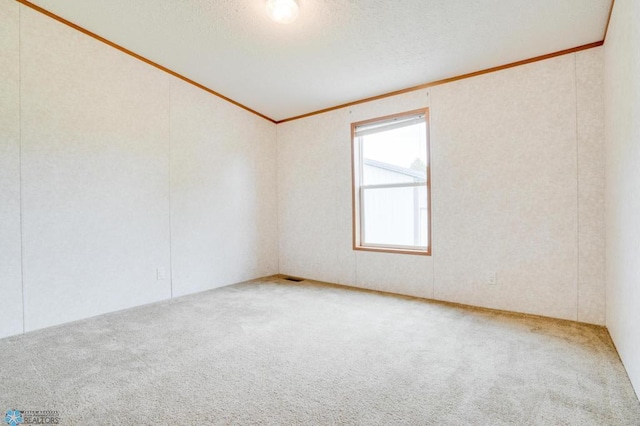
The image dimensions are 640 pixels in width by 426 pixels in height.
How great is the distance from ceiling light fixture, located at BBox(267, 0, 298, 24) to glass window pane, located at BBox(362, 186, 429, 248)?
2276mm

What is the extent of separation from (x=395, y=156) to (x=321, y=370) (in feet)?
9.05

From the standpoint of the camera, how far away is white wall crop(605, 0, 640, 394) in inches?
65.1

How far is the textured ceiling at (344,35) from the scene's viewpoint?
234 centimetres

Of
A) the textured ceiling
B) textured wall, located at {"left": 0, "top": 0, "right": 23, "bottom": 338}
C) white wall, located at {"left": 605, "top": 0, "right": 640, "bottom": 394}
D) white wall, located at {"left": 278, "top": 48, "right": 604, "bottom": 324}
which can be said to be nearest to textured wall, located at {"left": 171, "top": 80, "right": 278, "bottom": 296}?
the textured ceiling

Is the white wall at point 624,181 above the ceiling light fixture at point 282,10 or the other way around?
the other way around

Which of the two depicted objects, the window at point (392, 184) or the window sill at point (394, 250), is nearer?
the window sill at point (394, 250)

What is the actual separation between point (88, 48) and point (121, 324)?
107 inches

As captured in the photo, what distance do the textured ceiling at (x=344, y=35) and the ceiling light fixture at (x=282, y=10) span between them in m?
0.09

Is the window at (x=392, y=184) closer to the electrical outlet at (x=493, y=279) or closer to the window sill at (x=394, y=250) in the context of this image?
the window sill at (x=394, y=250)

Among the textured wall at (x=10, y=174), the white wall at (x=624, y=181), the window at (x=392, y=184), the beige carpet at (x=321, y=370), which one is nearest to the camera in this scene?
the beige carpet at (x=321, y=370)

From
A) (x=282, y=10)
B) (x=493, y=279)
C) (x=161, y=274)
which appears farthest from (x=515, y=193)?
(x=161, y=274)

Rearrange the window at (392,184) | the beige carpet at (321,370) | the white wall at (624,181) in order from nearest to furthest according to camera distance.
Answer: the beige carpet at (321,370), the white wall at (624,181), the window at (392,184)

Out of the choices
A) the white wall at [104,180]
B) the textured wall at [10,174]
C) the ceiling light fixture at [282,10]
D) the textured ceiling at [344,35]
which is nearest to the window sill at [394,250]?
the white wall at [104,180]

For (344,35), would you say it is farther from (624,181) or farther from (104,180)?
(104,180)
